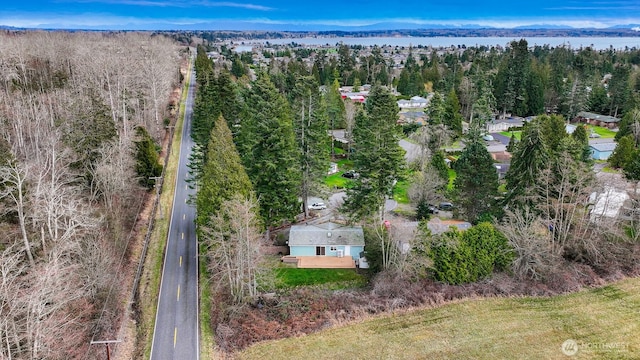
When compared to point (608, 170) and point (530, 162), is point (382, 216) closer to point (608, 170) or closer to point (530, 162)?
point (530, 162)

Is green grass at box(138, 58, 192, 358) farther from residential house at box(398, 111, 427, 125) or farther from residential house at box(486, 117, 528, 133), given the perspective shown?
residential house at box(486, 117, 528, 133)

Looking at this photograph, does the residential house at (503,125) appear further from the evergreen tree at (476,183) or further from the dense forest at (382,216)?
the evergreen tree at (476,183)

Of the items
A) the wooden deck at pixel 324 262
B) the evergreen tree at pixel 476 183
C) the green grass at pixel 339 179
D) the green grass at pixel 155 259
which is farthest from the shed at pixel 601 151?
the green grass at pixel 155 259

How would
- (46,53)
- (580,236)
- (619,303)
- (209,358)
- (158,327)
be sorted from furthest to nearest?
(46,53) < (580,236) < (619,303) < (158,327) < (209,358)

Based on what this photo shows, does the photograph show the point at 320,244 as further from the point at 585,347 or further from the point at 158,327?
the point at 585,347

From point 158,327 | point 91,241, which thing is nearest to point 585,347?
point 158,327

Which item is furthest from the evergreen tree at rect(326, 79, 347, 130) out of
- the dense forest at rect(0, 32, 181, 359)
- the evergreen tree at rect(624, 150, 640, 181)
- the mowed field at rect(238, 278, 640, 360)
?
the mowed field at rect(238, 278, 640, 360)

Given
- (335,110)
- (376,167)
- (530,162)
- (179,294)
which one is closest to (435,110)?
(335,110)
